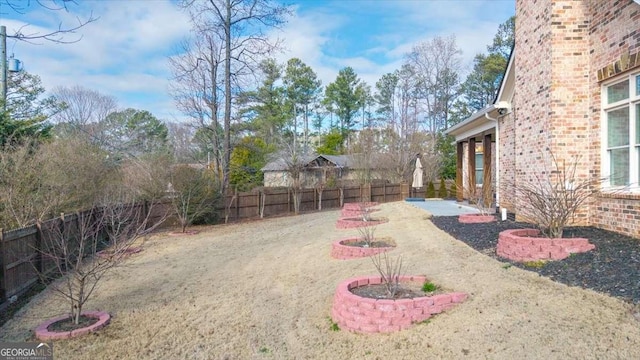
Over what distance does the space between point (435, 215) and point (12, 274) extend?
32.2ft

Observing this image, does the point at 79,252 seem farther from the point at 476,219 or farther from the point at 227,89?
the point at 227,89

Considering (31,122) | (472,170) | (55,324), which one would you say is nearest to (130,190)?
(31,122)

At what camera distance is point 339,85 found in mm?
45469

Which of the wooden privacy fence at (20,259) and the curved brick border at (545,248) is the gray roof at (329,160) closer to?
the wooden privacy fence at (20,259)

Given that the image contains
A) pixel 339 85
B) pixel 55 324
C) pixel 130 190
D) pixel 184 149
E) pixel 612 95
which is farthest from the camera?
pixel 339 85

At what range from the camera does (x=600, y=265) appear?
5297 mm

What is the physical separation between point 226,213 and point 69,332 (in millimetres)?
13549

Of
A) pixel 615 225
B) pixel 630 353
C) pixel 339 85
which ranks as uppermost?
pixel 339 85

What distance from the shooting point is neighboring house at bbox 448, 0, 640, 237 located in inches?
274

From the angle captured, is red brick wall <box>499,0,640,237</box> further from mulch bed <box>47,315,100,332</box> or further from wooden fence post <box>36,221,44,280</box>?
wooden fence post <box>36,221,44,280</box>

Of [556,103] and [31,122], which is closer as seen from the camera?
[556,103]

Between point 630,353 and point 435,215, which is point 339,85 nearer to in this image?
point 435,215

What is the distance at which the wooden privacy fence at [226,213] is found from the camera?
22.8ft

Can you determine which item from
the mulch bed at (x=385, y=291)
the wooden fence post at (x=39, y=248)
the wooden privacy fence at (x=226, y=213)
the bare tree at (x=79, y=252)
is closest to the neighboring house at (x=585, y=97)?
the mulch bed at (x=385, y=291)
